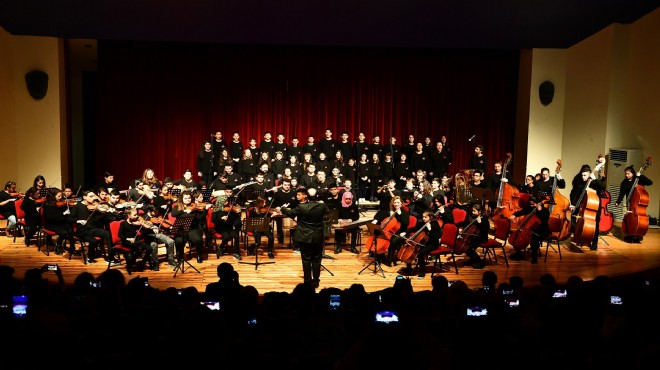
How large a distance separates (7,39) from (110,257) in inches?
302

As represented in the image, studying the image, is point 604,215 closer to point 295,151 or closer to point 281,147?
point 295,151

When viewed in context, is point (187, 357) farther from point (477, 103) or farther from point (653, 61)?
point (477, 103)

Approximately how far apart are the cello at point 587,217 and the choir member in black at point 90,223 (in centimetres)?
758

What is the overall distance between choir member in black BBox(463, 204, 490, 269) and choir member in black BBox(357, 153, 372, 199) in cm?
485

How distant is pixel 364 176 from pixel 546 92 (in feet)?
17.0

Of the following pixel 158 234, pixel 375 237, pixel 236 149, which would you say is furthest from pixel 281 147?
pixel 375 237

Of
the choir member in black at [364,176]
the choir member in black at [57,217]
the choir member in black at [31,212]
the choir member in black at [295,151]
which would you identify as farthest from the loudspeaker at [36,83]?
the choir member in black at [364,176]

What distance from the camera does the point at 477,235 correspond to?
1012 centimetres

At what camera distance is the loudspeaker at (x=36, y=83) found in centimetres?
1509

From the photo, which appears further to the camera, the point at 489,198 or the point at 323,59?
the point at 323,59

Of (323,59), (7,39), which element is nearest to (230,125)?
(323,59)

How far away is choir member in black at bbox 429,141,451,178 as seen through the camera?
50.9 feet

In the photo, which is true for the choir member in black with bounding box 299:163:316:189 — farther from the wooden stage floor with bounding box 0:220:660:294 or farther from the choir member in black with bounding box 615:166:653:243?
the choir member in black with bounding box 615:166:653:243

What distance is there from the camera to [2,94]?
47.1 ft
